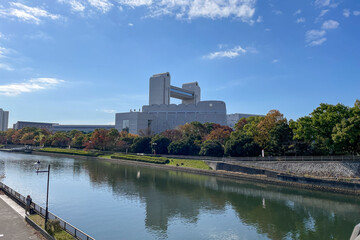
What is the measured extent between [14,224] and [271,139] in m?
37.2

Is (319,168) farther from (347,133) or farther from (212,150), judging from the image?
(212,150)

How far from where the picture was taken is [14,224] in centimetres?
1523

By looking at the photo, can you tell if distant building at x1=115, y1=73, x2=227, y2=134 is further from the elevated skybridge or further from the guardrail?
the guardrail

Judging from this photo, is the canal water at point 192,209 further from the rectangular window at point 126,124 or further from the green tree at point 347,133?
the rectangular window at point 126,124

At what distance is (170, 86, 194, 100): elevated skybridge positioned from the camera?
343 ft

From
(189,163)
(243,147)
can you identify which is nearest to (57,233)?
(243,147)

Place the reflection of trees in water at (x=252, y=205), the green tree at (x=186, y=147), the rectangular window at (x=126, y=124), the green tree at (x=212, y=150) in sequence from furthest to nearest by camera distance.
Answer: the rectangular window at (x=126, y=124)
the green tree at (x=186, y=147)
the green tree at (x=212, y=150)
the reflection of trees in water at (x=252, y=205)

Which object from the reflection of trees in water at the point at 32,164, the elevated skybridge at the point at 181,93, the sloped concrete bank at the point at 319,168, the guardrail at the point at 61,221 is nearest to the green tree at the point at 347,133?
the sloped concrete bank at the point at 319,168

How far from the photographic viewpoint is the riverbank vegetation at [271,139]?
3234cm

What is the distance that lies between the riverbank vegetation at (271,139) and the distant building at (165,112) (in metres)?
21.5

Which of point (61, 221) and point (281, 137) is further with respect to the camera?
point (281, 137)

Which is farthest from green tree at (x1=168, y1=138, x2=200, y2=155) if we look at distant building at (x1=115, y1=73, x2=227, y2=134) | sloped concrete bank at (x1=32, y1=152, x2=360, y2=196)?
distant building at (x1=115, y1=73, x2=227, y2=134)

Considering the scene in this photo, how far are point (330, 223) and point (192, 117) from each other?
76.3 meters

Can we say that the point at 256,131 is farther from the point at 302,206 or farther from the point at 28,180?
the point at 28,180
